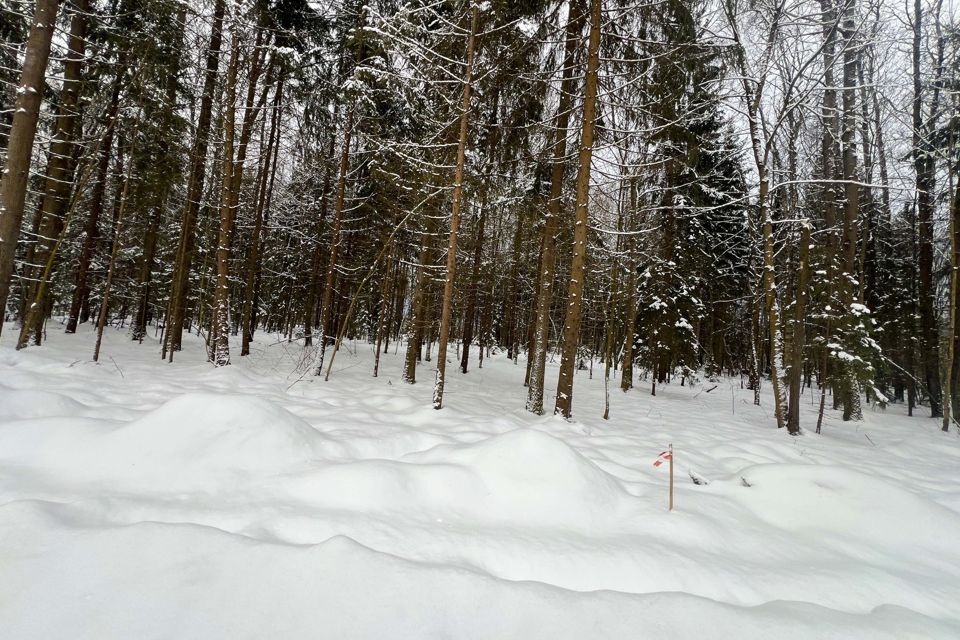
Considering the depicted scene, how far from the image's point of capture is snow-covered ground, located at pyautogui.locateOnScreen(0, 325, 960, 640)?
1.68 metres

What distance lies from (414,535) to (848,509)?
13.4ft

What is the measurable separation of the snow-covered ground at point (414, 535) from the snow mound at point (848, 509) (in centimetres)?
2

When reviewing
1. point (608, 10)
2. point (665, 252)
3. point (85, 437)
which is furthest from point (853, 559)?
point (665, 252)

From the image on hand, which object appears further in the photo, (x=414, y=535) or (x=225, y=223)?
(x=225, y=223)

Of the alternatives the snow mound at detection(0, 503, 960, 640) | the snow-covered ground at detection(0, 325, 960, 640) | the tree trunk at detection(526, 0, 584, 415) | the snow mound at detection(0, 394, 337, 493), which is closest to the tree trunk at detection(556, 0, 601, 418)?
the tree trunk at detection(526, 0, 584, 415)

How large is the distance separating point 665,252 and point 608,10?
35.8 ft

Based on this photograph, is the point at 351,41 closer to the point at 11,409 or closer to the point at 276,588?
the point at 11,409

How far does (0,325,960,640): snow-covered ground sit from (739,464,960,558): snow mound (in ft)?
0.06

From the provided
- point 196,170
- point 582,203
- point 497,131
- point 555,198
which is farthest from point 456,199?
point 196,170

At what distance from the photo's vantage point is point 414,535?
8.14ft

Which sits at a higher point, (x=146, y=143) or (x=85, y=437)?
(x=146, y=143)

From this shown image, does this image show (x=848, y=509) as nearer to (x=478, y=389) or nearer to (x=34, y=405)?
(x=34, y=405)

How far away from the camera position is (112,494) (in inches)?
101

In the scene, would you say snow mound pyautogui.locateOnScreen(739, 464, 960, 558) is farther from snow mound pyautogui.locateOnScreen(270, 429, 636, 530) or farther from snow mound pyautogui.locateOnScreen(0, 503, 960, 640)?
snow mound pyautogui.locateOnScreen(270, 429, 636, 530)
